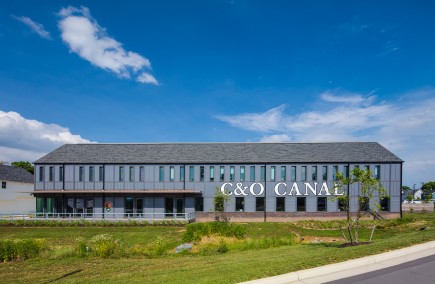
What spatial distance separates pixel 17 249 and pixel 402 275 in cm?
1644

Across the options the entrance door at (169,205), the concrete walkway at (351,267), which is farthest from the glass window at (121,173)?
the concrete walkway at (351,267)

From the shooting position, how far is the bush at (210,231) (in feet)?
71.9

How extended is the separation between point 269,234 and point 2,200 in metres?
44.5

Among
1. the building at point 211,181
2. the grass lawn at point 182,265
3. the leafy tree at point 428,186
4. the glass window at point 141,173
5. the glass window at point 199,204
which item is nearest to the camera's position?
the grass lawn at point 182,265

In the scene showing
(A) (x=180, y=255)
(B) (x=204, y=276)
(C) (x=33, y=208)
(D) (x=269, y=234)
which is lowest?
(C) (x=33, y=208)

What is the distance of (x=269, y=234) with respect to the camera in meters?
27.2

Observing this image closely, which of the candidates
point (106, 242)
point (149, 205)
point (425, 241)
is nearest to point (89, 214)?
point (149, 205)

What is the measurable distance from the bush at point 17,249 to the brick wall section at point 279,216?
2325 centimetres

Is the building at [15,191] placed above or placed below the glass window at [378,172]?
below

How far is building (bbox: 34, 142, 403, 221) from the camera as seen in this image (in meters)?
38.4

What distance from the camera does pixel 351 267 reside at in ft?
33.4

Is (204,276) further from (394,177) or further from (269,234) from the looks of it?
(394,177)

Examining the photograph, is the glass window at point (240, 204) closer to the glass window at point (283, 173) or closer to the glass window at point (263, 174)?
the glass window at point (263, 174)

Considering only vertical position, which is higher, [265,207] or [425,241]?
[425,241]
